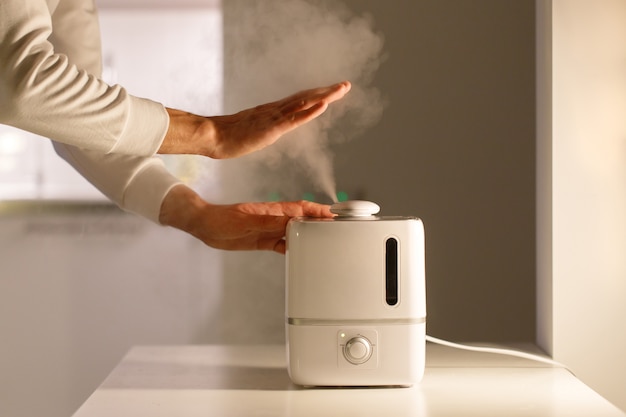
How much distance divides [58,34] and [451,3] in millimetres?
922

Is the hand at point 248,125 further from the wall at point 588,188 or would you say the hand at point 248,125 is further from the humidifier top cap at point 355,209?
the wall at point 588,188

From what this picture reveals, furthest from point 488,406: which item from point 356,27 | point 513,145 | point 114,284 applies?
point 114,284

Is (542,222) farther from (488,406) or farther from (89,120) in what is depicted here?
(89,120)

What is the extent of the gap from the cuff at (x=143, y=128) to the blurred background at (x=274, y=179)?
837 millimetres

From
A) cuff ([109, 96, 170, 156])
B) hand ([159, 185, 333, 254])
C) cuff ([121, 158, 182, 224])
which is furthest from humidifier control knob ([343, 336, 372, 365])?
cuff ([121, 158, 182, 224])

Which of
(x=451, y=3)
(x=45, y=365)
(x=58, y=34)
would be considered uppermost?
(x=451, y=3)

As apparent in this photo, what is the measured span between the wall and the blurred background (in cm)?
27

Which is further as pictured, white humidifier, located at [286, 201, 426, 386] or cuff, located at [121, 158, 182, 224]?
cuff, located at [121, 158, 182, 224]

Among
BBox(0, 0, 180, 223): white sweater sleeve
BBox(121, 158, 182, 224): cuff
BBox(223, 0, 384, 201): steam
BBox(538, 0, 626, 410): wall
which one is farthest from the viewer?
BBox(223, 0, 384, 201): steam

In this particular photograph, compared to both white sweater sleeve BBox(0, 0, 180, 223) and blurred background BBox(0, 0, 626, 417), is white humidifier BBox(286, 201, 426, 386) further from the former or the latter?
blurred background BBox(0, 0, 626, 417)

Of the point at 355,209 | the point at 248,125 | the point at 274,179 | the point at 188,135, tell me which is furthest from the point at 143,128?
the point at 274,179

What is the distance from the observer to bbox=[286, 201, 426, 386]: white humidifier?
134 centimetres

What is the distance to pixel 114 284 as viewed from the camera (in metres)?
2.31

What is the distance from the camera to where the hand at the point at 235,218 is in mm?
1597
